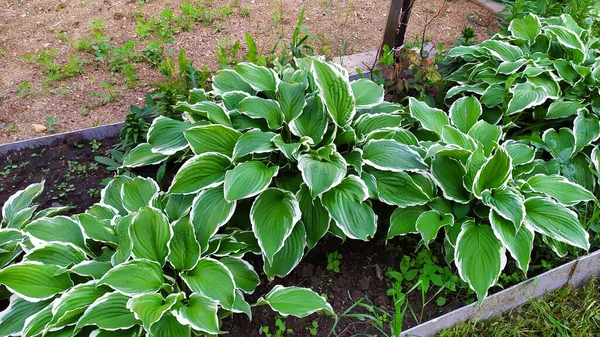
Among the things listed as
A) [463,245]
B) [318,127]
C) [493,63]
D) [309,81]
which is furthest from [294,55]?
[463,245]

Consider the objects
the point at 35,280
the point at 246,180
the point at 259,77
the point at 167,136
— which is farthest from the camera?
the point at 259,77

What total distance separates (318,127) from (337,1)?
2.53 meters

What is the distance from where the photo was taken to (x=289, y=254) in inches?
71.9

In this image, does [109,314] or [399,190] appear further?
[399,190]

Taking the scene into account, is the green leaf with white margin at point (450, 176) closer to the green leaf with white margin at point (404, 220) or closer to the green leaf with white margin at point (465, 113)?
the green leaf with white margin at point (404, 220)

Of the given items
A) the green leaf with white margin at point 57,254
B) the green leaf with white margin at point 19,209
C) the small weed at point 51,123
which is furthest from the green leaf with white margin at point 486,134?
the small weed at point 51,123

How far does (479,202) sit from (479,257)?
11.2 inches

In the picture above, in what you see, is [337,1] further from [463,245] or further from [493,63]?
[463,245]

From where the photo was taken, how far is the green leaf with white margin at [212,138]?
1.90 meters

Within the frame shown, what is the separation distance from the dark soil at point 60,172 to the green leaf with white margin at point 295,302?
3.60 feet

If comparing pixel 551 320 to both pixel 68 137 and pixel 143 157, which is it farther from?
pixel 68 137

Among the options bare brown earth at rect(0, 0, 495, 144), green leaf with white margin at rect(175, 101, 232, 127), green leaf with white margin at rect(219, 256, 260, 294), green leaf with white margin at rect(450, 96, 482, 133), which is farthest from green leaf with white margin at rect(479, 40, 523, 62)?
green leaf with white margin at rect(219, 256, 260, 294)

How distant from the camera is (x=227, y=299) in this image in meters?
1.60

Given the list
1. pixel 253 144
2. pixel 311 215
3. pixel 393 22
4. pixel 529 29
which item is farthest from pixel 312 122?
Result: pixel 529 29
